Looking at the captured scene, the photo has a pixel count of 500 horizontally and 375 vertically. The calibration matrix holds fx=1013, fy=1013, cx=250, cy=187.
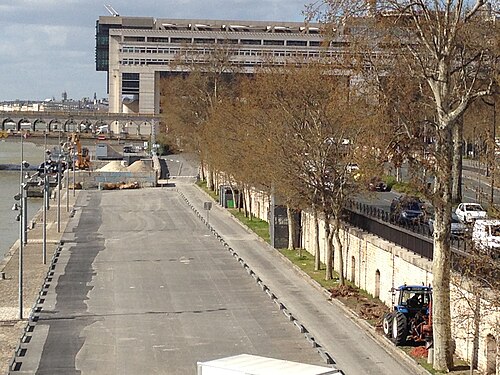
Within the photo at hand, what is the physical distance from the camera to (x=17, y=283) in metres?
43.4

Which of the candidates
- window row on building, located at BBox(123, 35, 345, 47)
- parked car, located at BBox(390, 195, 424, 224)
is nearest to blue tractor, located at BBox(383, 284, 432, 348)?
parked car, located at BBox(390, 195, 424, 224)

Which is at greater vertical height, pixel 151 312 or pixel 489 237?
pixel 489 237

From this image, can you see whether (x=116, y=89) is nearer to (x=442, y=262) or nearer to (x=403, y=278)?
(x=403, y=278)

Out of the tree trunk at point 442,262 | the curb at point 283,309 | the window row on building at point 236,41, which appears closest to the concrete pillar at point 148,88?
the window row on building at point 236,41

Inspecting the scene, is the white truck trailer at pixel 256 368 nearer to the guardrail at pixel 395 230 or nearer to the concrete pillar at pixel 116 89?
the guardrail at pixel 395 230

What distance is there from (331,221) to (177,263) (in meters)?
8.11

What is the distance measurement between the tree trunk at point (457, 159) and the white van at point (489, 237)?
32.7ft

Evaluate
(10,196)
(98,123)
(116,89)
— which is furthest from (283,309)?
(116,89)

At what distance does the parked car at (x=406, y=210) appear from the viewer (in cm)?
2972

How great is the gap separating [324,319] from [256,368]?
14.9 m

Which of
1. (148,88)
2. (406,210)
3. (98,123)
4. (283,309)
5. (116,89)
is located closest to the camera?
(283,309)

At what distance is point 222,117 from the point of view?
255 ft

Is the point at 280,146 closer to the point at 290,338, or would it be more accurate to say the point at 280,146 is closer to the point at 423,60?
the point at 290,338

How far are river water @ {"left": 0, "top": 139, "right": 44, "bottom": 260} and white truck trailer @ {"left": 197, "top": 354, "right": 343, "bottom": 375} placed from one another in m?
39.7
